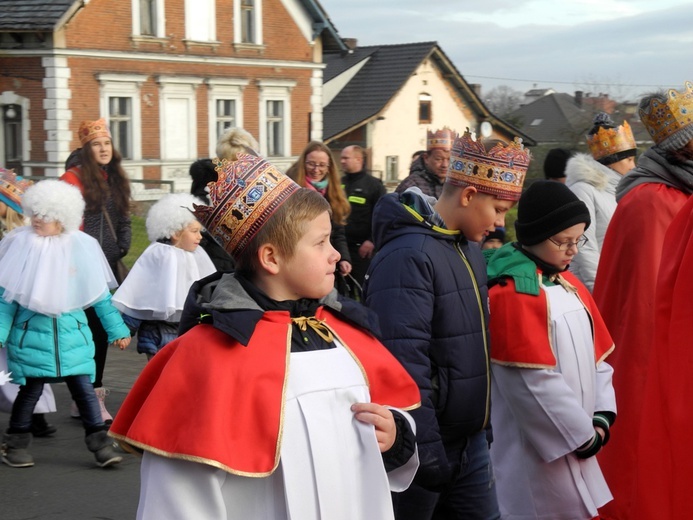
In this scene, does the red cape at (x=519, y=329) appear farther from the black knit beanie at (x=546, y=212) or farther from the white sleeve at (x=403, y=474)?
the white sleeve at (x=403, y=474)

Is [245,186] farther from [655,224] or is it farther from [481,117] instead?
[481,117]

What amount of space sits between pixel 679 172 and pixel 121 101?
32.2m

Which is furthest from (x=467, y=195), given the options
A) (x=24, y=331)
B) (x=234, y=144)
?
(x=234, y=144)

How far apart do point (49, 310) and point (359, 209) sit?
13.0 ft

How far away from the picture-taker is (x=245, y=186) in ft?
10.0

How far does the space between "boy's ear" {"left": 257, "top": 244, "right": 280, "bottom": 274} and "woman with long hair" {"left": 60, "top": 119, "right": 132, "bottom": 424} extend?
5806mm

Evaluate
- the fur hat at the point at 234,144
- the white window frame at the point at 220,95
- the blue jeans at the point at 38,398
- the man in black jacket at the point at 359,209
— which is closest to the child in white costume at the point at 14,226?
the blue jeans at the point at 38,398

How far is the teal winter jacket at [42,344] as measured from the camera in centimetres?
686

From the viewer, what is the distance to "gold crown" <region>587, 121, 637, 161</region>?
7742 mm

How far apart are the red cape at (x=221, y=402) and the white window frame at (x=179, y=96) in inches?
1368

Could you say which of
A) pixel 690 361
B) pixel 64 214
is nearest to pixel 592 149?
pixel 64 214

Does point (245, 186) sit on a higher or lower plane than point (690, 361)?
higher

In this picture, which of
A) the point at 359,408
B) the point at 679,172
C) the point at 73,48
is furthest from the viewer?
the point at 73,48

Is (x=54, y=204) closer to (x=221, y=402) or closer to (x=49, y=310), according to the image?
(x=49, y=310)
